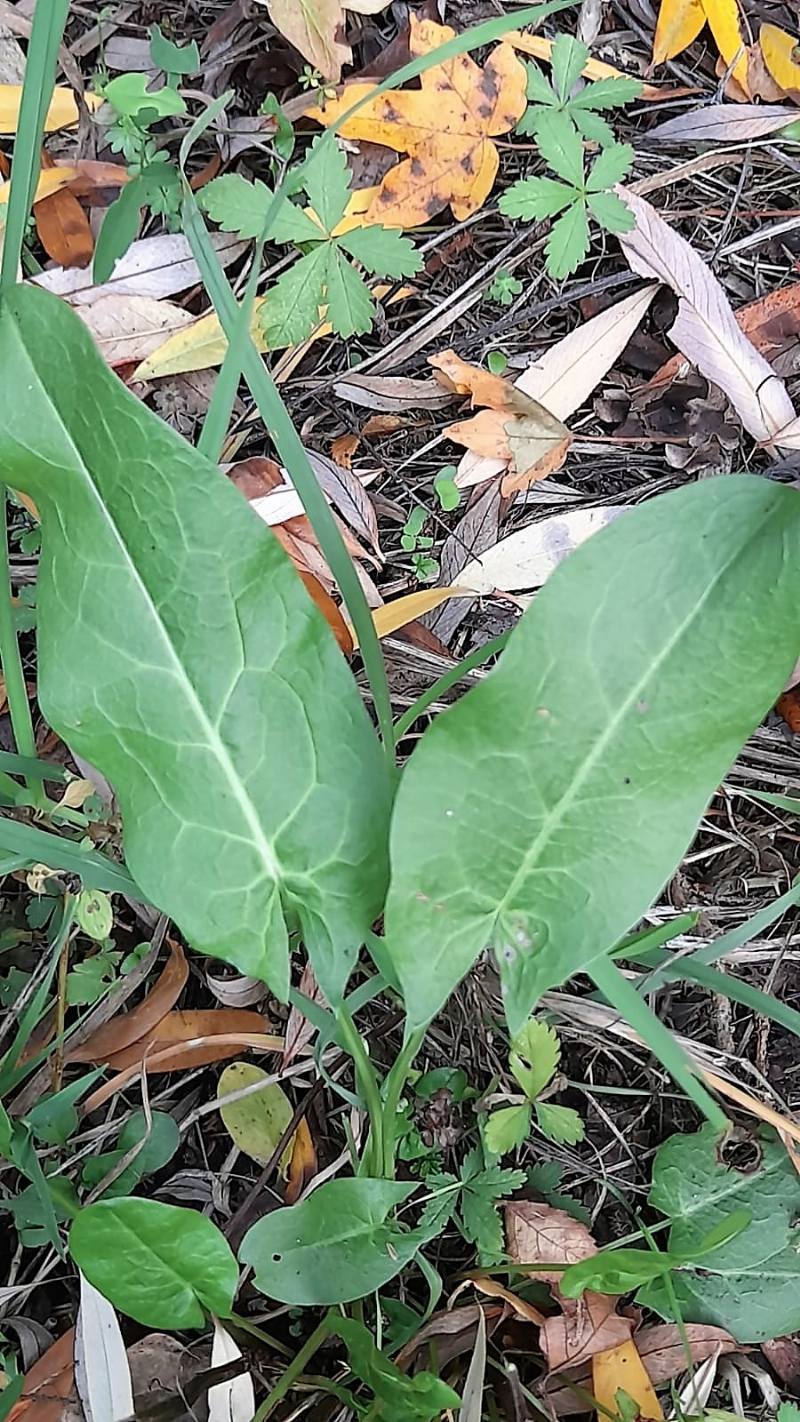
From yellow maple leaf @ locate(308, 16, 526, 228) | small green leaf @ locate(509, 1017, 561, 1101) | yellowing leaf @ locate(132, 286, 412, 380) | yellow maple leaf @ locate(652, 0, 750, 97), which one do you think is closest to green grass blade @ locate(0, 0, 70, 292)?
yellowing leaf @ locate(132, 286, 412, 380)

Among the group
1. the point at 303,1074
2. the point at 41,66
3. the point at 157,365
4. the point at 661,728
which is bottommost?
the point at 303,1074

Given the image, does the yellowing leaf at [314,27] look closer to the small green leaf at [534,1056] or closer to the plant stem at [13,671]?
the plant stem at [13,671]

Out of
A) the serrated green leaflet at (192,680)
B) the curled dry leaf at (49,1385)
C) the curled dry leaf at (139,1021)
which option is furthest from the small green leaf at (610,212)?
the curled dry leaf at (49,1385)

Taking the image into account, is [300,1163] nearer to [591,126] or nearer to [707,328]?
[707,328]

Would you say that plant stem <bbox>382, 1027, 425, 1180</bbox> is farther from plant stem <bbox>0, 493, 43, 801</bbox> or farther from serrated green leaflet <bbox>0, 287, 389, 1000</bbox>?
plant stem <bbox>0, 493, 43, 801</bbox>

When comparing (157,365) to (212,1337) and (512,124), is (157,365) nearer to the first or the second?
(512,124)

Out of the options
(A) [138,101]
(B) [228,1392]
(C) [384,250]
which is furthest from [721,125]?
(B) [228,1392]

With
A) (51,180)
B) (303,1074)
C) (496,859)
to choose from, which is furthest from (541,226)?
(303,1074)
